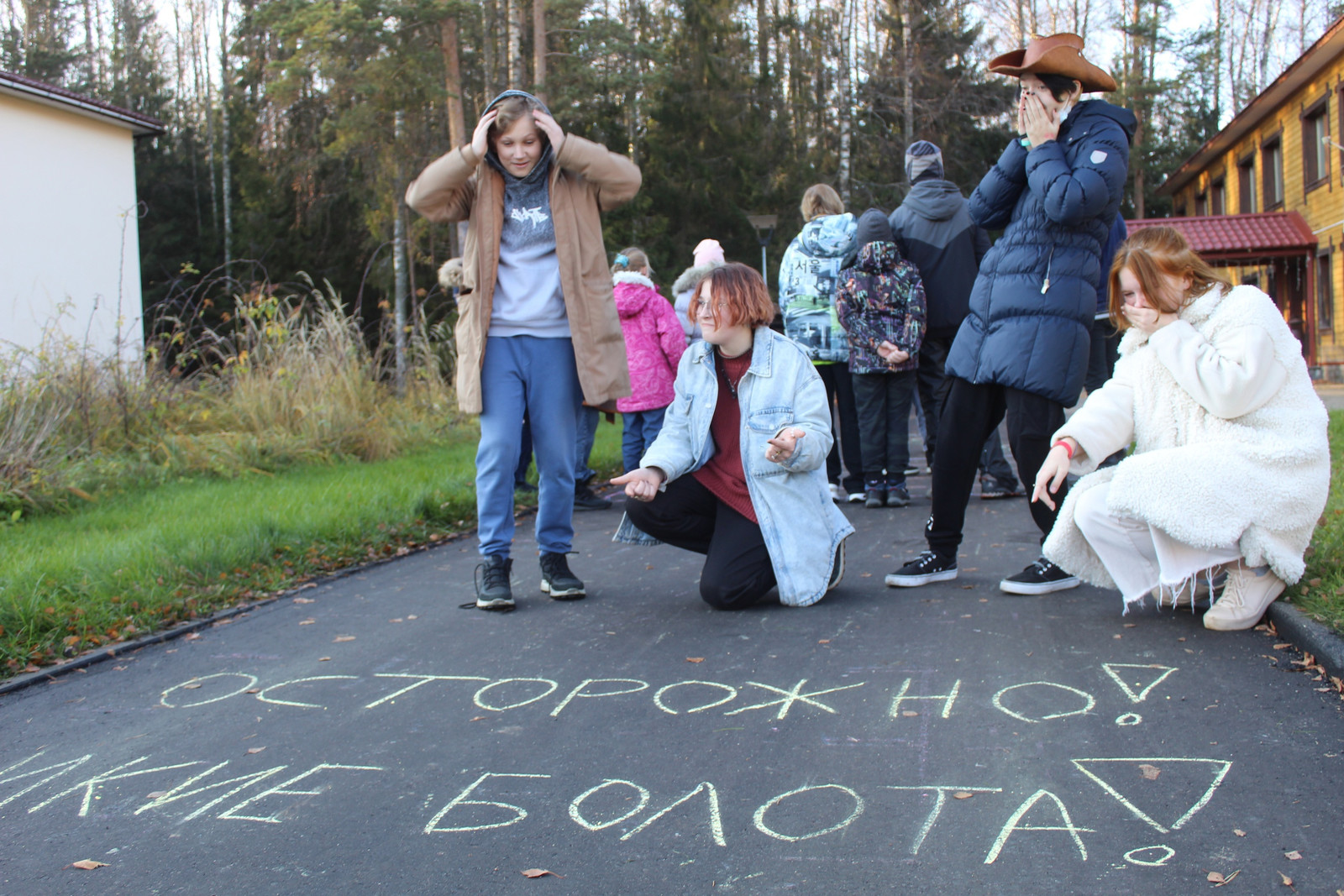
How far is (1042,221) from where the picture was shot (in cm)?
445

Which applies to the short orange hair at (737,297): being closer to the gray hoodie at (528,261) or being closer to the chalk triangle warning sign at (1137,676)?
the gray hoodie at (528,261)

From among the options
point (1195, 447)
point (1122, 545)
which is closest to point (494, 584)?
point (1122, 545)

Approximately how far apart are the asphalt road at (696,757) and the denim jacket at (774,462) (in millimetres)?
212

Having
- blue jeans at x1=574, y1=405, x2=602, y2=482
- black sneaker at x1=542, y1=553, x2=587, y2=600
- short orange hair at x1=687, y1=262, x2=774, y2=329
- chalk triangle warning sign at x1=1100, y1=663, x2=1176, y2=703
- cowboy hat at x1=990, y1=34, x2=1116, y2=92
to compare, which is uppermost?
cowboy hat at x1=990, y1=34, x2=1116, y2=92

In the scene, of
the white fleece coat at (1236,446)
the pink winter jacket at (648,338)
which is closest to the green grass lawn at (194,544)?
the pink winter jacket at (648,338)

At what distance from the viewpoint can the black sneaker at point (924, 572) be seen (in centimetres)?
481

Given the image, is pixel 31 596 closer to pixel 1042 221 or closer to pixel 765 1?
pixel 1042 221

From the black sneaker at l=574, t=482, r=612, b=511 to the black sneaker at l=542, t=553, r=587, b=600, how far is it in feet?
9.60

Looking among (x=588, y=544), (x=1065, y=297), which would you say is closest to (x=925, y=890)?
(x=1065, y=297)

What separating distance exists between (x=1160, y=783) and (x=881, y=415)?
459 cm

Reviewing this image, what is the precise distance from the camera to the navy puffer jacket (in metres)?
4.26

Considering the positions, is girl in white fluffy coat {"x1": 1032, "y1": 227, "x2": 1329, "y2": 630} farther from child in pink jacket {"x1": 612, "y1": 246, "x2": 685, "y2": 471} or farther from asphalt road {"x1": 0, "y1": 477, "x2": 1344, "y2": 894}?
child in pink jacket {"x1": 612, "y1": 246, "x2": 685, "y2": 471}

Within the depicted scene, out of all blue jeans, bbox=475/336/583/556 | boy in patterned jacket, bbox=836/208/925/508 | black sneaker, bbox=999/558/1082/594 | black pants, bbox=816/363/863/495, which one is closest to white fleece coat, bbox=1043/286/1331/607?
black sneaker, bbox=999/558/1082/594

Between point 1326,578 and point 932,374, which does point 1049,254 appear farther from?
point 932,374
